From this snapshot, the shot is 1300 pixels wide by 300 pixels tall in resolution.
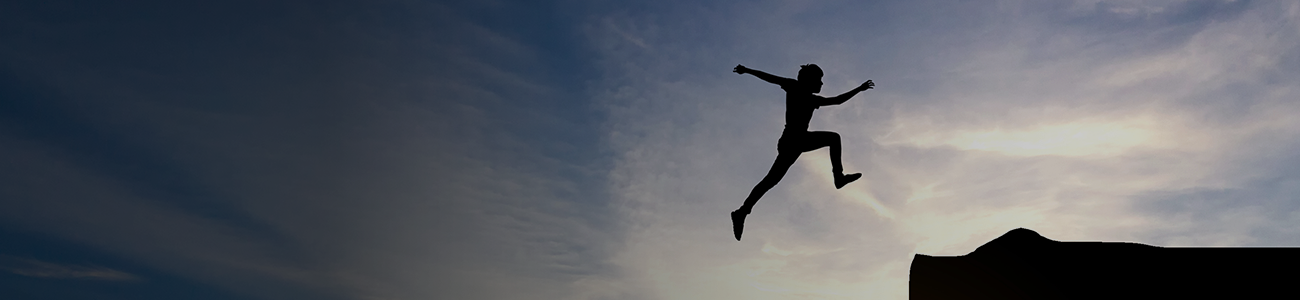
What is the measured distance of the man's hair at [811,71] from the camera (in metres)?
11.7

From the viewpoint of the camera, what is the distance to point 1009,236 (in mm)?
8578

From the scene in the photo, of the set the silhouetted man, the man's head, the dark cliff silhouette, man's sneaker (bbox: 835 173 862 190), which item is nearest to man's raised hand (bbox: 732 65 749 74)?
the silhouetted man

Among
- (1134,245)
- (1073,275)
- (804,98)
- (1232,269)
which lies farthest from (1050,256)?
(804,98)

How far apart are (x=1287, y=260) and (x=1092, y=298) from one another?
166 cm

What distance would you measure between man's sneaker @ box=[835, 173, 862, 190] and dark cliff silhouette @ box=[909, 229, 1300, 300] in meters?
3.57

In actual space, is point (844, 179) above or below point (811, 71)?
below

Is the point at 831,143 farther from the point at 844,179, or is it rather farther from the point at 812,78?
the point at 812,78

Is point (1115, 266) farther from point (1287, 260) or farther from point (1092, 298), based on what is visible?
point (1287, 260)

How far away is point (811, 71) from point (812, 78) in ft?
0.38

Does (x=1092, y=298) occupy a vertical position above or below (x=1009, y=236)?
below

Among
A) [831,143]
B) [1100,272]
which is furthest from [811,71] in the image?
[1100,272]

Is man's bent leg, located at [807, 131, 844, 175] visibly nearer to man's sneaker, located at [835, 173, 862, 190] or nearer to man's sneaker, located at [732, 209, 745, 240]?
man's sneaker, located at [835, 173, 862, 190]

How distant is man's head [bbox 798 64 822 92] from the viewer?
11672 mm

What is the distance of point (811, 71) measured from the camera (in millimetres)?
11742
